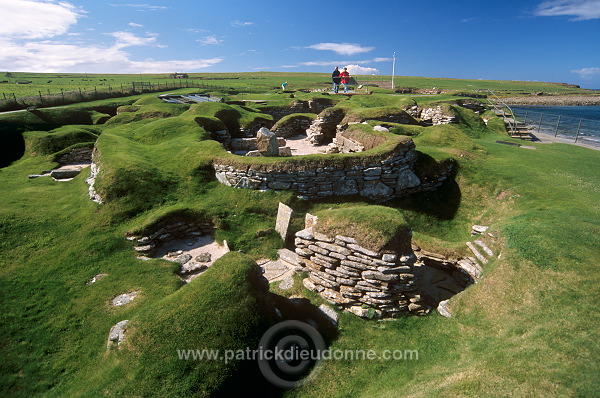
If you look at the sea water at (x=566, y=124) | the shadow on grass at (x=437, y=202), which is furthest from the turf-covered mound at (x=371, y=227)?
the sea water at (x=566, y=124)

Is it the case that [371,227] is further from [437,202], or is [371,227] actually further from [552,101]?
[552,101]

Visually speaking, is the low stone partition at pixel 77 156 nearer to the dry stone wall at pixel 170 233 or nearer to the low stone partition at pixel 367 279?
the dry stone wall at pixel 170 233

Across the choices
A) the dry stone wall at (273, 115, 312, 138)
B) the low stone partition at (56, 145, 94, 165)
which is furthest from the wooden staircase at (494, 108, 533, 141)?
the low stone partition at (56, 145, 94, 165)

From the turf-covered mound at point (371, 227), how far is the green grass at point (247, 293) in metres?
0.08

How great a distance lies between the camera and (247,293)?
22.2 feet

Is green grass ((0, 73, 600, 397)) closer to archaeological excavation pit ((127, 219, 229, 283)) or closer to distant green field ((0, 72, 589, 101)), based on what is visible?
archaeological excavation pit ((127, 219, 229, 283))

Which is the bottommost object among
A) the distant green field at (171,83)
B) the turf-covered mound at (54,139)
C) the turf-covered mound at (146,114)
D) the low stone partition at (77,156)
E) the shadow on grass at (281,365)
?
the shadow on grass at (281,365)

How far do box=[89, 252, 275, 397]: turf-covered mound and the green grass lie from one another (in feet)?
0.09

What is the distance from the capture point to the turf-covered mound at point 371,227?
26.3 ft

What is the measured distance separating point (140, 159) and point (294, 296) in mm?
10662

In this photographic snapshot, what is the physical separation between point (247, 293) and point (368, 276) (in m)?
3.36

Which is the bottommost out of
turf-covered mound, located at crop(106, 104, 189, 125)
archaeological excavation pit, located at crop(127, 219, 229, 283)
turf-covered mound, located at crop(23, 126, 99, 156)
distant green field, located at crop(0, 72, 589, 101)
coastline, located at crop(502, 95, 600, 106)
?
archaeological excavation pit, located at crop(127, 219, 229, 283)

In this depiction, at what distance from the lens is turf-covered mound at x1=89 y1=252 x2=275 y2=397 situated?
17.7 ft

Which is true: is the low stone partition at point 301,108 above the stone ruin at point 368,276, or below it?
above
